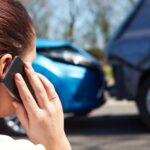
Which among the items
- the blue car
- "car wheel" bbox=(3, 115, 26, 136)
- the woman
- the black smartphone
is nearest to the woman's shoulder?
the woman

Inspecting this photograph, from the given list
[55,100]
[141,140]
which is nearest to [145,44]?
[141,140]

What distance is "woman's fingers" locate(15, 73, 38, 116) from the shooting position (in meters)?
1.32

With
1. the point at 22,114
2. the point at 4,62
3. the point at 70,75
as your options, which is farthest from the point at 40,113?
the point at 70,75

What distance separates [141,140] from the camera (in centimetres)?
604

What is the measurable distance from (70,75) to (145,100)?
2.86 feet

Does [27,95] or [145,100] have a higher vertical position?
[27,95]

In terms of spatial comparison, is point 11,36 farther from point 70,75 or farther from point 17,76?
point 70,75

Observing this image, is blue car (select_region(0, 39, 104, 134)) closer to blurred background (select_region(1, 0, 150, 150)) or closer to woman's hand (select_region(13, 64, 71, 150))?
blurred background (select_region(1, 0, 150, 150))

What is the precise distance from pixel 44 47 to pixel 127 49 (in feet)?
3.09

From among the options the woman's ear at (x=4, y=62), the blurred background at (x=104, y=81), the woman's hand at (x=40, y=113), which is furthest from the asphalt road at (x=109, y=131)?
the woman's ear at (x=4, y=62)

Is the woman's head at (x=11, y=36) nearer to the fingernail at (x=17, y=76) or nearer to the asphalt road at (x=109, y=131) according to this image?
the fingernail at (x=17, y=76)

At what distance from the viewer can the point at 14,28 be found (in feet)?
4.23

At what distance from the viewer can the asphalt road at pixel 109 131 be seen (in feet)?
19.2

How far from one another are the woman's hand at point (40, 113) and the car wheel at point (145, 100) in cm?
495
